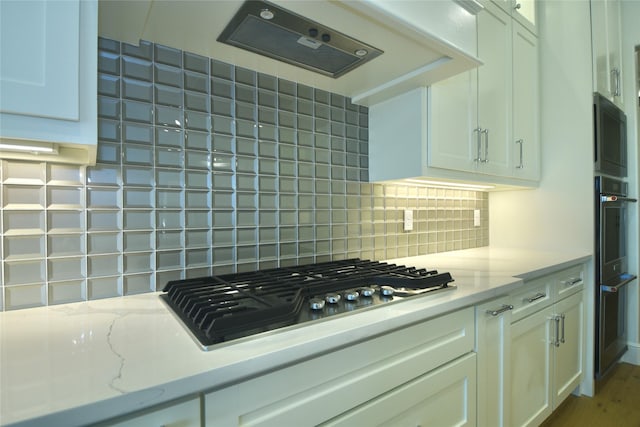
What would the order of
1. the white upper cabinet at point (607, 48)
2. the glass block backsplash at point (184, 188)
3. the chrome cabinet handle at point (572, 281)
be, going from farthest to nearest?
1. the white upper cabinet at point (607, 48)
2. the chrome cabinet handle at point (572, 281)
3. the glass block backsplash at point (184, 188)

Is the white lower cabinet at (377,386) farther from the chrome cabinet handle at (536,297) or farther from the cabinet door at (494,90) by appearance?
the cabinet door at (494,90)

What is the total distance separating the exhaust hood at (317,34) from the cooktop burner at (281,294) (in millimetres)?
744

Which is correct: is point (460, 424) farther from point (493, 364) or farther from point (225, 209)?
point (225, 209)

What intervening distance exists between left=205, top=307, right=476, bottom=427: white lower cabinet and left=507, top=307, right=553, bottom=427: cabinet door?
0.38 m

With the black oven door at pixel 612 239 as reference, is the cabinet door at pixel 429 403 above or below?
below

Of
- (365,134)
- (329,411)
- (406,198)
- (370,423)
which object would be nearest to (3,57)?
(329,411)

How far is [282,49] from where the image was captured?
109 cm

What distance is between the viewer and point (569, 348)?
1.81m

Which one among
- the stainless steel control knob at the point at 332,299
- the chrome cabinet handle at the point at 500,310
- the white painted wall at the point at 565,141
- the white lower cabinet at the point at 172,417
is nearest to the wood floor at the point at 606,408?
the white painted wall at the point at 565,141

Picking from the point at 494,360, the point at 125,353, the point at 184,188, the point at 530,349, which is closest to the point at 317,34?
the point at 184,188

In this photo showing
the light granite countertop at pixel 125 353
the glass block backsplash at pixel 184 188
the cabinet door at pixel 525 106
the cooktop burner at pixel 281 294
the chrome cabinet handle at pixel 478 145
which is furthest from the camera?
the cabinet door at pixel 525 106

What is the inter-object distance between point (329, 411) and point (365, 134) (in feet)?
4.10

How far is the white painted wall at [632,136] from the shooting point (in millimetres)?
2410

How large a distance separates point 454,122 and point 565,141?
3.52 ft
